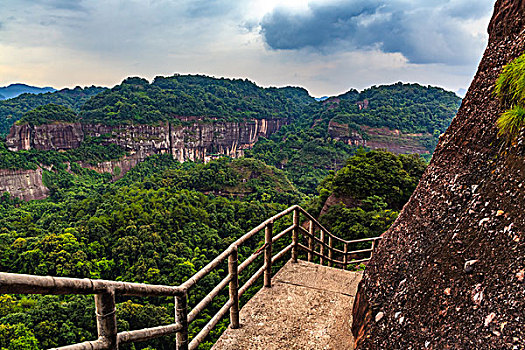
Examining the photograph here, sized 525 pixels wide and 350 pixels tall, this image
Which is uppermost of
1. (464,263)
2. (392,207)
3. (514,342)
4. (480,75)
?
(480,75)

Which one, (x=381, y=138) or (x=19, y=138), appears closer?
(x=19, y=138)

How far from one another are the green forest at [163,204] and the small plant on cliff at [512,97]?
3.23m

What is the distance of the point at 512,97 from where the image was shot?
2.25 metres

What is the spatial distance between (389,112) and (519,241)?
255 feet

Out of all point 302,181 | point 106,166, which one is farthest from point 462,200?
point 106,166

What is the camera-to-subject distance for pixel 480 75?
Result: 2.80 metres

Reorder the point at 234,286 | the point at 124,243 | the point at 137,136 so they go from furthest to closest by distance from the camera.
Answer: the point at 137,136, the point at 124,243, the point at 234,286

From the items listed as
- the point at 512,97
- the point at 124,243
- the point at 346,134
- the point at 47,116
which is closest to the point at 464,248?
the point at 512,97

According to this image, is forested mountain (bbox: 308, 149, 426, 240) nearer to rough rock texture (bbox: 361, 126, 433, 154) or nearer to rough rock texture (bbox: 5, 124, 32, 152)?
rough rock texture (bbox: 361, 126, 433, 154)

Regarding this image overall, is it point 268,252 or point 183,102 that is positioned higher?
point 183,102

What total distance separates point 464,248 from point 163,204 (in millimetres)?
30191

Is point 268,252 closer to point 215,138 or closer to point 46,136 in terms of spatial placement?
point 46,136

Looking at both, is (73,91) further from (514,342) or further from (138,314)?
(514,342)

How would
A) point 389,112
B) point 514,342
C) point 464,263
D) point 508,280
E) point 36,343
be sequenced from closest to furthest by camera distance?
point 514,342 < point 508,280 < point 464,263 < point 36,343 < point 389,112
